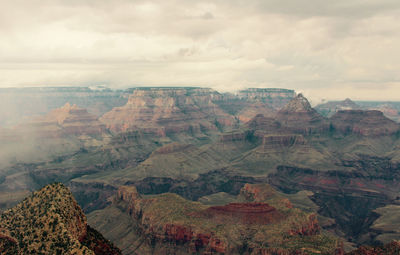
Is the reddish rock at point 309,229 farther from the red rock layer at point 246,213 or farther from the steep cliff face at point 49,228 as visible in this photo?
the steep cliff face at point 49,228

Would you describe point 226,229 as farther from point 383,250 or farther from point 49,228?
point 49,228

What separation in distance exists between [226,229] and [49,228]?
296 feet

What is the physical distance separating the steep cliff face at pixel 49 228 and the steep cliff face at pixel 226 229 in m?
70.4

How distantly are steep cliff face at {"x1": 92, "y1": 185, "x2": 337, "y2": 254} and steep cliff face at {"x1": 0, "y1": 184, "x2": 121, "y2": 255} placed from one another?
70374 mm

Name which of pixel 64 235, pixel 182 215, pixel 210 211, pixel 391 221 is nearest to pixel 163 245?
pixel 182 215

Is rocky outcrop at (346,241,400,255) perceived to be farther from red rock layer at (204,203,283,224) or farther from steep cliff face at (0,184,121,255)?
steep cliff face at (0,184,121,255)

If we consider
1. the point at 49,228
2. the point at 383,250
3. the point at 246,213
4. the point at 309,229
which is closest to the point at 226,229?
the point at 246,213

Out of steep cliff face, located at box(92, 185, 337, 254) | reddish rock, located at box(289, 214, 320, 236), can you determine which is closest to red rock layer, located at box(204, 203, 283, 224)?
steep cliff face, located at box(92, 185, 337, 254)

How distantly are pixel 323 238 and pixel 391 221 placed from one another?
8940cm

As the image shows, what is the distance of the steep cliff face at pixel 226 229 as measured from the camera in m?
133

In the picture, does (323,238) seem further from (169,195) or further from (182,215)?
(169,195)

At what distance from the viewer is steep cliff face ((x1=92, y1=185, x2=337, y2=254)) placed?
13262 centimetres

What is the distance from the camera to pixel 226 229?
468ft

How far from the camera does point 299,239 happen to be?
134 metres
